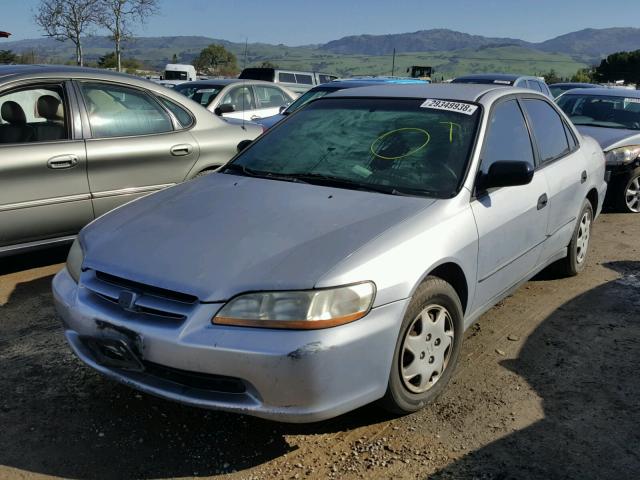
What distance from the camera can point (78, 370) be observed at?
11.1ft

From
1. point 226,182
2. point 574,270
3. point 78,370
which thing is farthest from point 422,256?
point 574,270

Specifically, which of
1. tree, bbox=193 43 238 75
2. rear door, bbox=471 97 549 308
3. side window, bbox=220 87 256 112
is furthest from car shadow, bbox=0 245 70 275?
tree, bbox=193 43 238 75

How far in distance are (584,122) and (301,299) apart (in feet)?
24.1

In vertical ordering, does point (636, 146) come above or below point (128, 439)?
above

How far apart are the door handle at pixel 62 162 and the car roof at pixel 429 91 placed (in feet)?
6.71

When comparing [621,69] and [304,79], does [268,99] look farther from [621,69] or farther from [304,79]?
[621,69]

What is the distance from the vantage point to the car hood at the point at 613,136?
24.6ft

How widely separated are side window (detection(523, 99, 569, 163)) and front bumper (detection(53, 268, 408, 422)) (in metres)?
2.18

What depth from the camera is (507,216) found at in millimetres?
3518

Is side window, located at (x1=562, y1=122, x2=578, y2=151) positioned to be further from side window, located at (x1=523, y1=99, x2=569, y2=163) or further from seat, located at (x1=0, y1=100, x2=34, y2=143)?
seat, located at (x1=0, y1=100, x2=34, y2=143)

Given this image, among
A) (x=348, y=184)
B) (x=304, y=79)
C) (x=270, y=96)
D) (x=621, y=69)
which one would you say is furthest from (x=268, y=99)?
(x=621, y=69)

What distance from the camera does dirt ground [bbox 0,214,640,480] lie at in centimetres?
262

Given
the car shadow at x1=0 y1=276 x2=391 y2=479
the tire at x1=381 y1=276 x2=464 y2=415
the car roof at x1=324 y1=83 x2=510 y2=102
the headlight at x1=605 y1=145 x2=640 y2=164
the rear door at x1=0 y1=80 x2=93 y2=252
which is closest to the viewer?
the car shadow at x1=0 y1=276 x2=391 y2=479

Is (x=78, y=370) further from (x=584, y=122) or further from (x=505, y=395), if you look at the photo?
(x=584, y=122)
